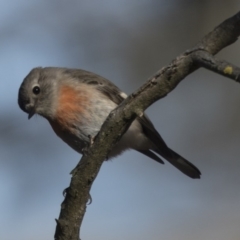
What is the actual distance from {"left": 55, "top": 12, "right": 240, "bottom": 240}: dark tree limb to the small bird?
158cm

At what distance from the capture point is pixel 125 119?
2635mm

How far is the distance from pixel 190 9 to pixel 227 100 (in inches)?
39.9

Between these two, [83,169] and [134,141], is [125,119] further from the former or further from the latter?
[134,141]

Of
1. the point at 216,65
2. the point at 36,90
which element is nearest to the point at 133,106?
the point at 216,65

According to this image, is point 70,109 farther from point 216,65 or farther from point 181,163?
point 216,65

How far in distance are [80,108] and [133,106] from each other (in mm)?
1885

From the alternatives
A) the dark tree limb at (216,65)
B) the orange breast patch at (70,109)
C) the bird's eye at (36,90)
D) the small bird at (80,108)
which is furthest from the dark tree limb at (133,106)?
the bird's eye at (36,90)

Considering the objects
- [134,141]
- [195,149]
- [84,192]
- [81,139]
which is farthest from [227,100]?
[84,192]

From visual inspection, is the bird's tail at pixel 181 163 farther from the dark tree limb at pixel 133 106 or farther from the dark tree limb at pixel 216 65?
the dark tree limb at pixel 216 65

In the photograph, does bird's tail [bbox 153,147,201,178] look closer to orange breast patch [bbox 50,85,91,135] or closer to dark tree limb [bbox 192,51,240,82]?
orange breast patch [bbox 50,85,91,135]

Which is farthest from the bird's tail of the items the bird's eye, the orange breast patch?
the bird's eye

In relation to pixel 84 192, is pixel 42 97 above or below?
above

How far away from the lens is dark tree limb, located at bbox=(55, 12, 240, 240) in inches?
94.5

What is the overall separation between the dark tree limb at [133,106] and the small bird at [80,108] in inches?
62.4
